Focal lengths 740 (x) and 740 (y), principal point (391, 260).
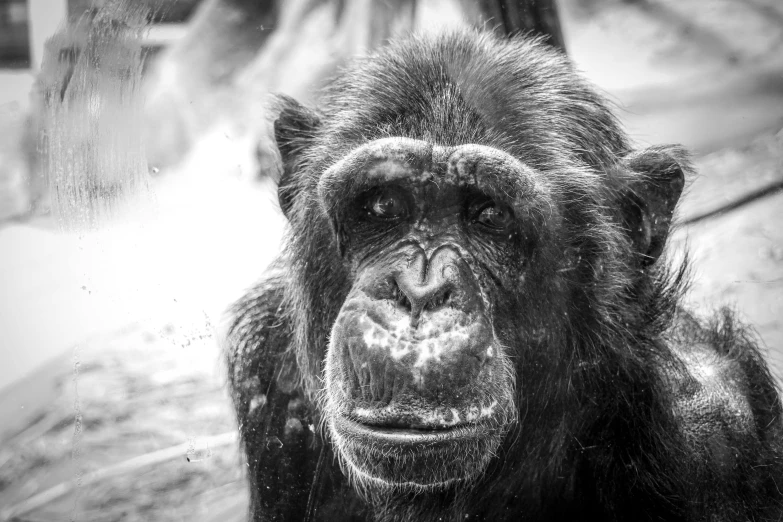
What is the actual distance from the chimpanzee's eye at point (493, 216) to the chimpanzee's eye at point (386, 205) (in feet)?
0.87

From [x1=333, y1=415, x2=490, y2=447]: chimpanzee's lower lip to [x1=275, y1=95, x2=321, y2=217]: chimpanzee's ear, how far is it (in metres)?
1.24

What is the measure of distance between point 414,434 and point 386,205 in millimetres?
822

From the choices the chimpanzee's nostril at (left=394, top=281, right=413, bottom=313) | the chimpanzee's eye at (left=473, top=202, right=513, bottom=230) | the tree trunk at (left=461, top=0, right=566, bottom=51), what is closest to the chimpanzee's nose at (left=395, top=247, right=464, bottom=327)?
the chimpanzee's nostril at (left=394, top=281, right=413, bottom=313)

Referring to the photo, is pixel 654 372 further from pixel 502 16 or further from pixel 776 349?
pixel 502 16

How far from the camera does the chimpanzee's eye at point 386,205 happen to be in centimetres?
261

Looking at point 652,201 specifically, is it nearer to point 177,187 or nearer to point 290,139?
point 290,139

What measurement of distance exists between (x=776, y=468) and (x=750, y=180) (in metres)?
2.05

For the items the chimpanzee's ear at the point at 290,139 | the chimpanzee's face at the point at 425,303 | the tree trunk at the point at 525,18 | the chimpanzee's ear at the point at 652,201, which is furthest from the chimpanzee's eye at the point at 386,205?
the tree trunk at the point at 525,18

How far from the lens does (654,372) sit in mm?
2984

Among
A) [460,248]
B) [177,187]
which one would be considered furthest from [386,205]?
[177,187]

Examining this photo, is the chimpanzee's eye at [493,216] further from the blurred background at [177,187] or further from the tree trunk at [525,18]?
the tree trunk at [525,18]

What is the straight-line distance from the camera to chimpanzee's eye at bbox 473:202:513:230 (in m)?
2.58

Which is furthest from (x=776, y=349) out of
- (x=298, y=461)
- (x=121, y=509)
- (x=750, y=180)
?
(x=121, y=509)

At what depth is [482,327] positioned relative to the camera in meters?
2.31
